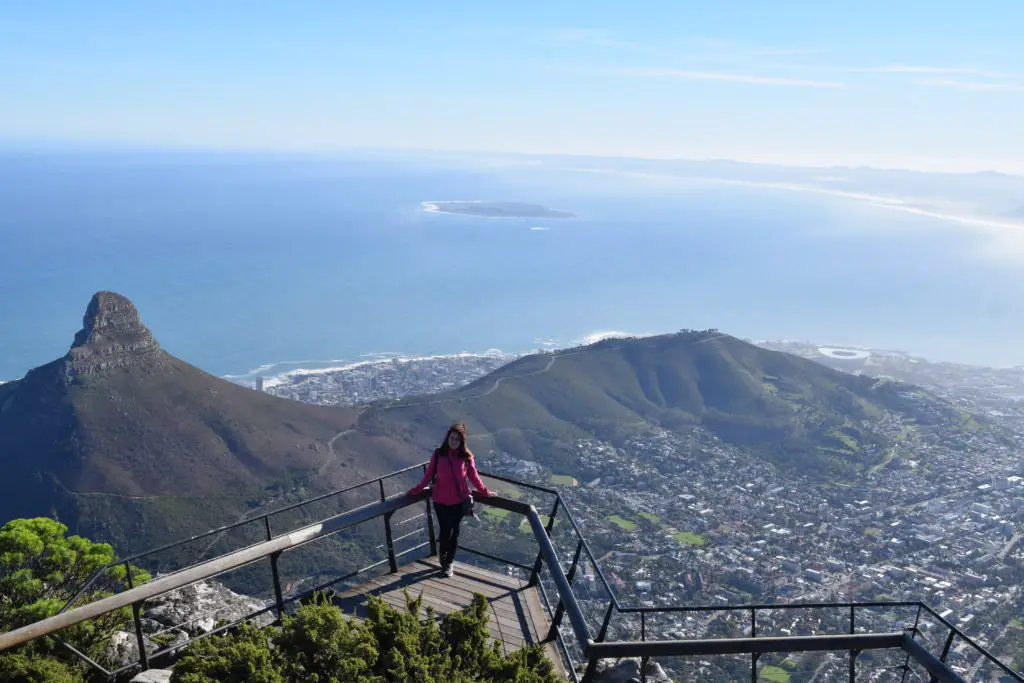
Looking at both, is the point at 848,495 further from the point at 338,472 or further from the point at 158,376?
the point at 158,376

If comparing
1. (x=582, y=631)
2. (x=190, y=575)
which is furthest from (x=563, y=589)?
(x=190, y=575)

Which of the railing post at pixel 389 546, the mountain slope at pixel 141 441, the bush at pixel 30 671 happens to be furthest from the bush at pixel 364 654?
the mountain slope at pixel 141 441

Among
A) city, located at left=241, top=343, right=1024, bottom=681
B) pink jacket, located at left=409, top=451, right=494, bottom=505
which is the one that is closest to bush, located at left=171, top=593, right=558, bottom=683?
pink jacket, located at left=409, top=451, right=494, bottom=505

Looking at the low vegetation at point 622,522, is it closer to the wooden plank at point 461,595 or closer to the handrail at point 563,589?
the wooden plank at point 461,595

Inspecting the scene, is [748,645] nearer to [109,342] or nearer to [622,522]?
[622,522]

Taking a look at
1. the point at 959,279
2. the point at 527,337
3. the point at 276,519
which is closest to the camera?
the point at 276,519

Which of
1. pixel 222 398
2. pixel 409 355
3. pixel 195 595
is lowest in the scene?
pixel 409 355

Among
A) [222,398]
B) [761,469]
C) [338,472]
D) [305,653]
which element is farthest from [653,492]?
[305,653]
